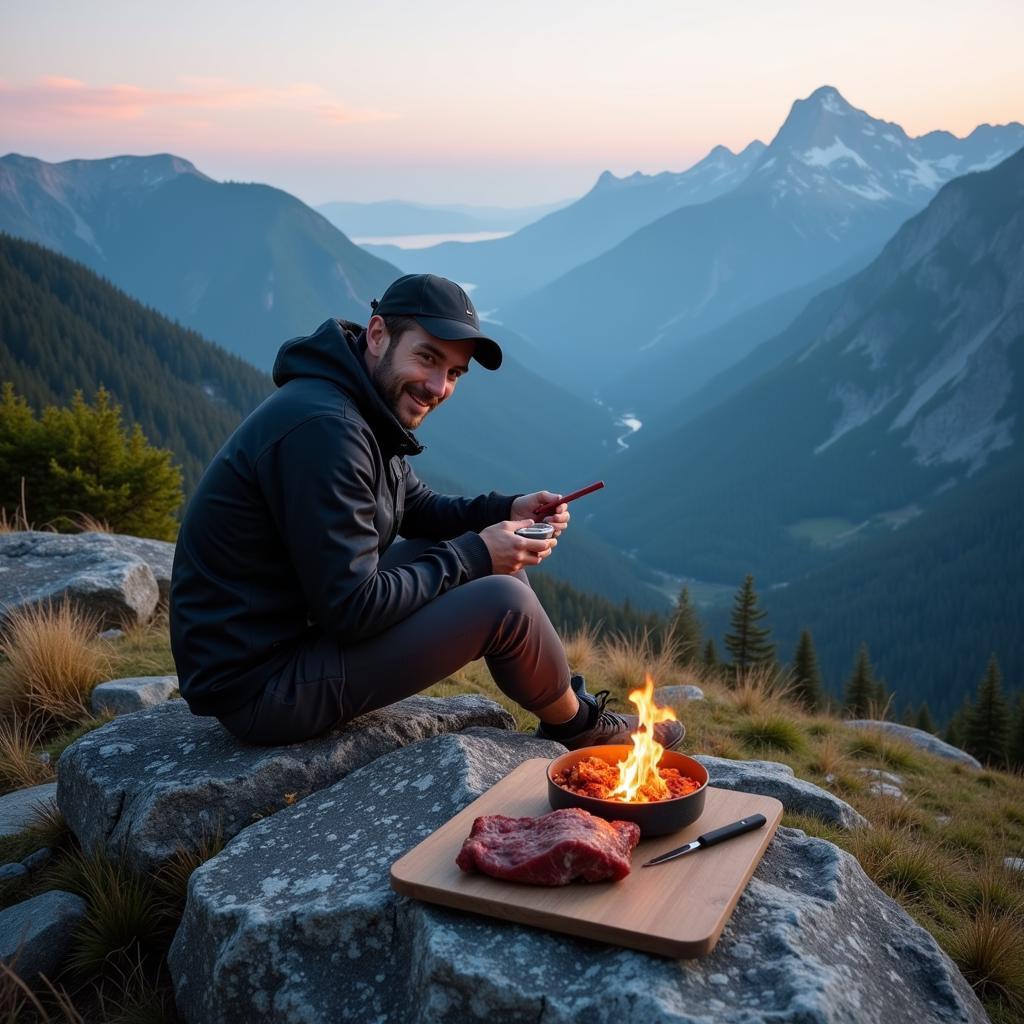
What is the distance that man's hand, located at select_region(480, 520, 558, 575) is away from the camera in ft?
14.0

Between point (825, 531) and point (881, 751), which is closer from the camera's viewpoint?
point (881, 751)

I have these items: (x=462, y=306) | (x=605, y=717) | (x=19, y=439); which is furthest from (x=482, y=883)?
(x=19, y=439)

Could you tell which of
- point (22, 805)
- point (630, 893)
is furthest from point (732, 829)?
point (22, 805)

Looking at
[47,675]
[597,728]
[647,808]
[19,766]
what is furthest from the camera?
[47,675]

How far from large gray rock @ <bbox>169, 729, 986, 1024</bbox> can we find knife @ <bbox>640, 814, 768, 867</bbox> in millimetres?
181

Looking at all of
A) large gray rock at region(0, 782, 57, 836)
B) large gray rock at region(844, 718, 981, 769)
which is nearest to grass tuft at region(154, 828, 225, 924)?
large gray rock at region(0, 782, 57, 836)

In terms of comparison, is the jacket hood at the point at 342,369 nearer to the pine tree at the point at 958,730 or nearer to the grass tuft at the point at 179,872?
the grass tuft at the point at 179,872

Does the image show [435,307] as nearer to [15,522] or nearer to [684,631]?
[15,522]

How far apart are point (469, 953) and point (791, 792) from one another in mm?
3235

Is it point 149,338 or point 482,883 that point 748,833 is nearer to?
point 482,883

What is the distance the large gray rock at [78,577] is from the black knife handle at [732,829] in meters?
6.20

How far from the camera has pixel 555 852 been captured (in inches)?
117

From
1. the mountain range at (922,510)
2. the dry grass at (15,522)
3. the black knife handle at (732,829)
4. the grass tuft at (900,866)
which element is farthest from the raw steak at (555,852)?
the mountain range at (922,510)

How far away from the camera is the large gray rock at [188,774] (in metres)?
3.93
